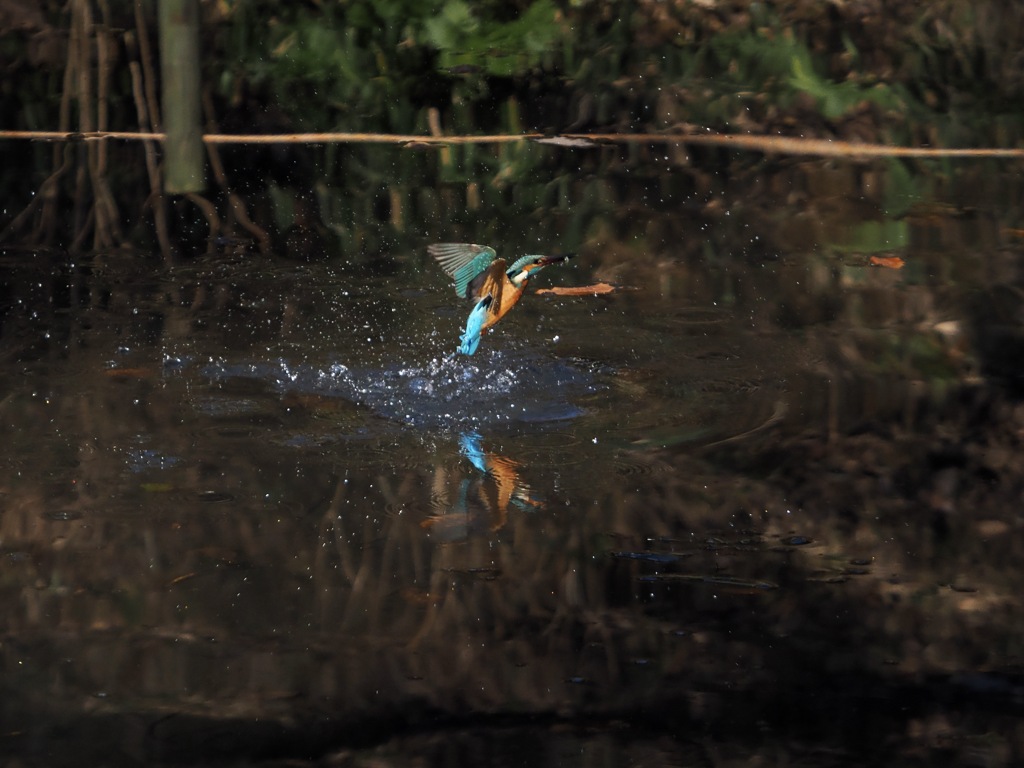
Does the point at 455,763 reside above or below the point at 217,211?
below

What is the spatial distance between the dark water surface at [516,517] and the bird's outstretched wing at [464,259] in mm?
264

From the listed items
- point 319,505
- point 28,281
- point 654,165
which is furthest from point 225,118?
point 319,505

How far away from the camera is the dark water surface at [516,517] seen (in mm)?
2822

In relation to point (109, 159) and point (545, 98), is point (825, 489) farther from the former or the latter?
point (545, 98)

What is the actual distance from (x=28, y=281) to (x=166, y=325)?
0.83 meters

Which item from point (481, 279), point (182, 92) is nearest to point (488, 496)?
point (481, 279)

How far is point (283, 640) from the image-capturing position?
309 cm

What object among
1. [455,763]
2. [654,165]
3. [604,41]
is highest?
[604,41]

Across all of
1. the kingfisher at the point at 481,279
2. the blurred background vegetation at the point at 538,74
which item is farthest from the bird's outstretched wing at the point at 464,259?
the blurred background vegetation at the point at 538,74

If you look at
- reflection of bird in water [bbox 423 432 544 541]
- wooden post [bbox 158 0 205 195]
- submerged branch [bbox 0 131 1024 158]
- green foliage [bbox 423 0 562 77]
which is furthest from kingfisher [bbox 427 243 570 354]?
green foliage [bbox 423 0 562 77]

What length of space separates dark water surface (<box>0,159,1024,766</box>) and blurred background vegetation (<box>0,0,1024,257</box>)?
Answer: 245 cm

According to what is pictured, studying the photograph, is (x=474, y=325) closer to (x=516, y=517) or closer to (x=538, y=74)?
(x=516, y=517)

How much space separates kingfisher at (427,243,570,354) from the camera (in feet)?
15.4

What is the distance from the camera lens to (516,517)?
3736mm
